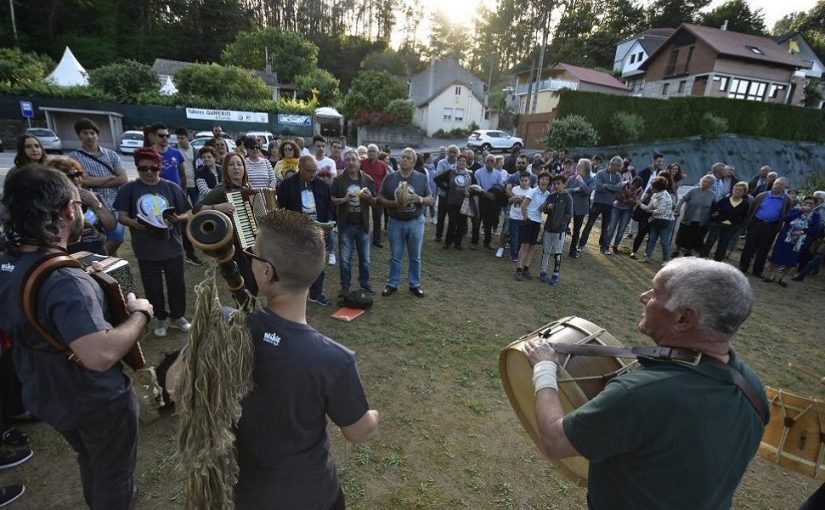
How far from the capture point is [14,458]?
3.06m

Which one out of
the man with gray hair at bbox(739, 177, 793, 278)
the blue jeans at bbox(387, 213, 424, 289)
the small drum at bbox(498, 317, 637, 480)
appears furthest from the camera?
the man with gray hair at bbox(739, 177, 793, 278)

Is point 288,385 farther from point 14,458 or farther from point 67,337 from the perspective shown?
point 14,458

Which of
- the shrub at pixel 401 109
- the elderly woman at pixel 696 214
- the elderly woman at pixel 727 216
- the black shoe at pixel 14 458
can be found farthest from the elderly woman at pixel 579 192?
the shrub at pixel 401 109

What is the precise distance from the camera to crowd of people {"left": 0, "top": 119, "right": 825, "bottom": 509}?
1.53 m

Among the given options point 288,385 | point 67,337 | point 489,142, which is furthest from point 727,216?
point 489,142

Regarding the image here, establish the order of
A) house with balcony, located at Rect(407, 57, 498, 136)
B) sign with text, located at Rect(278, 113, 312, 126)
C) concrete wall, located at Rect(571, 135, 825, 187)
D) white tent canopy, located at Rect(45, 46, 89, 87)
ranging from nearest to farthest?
white tent canopy, located at Rect(45, 46, 89, 87) < concrete wall, located at Rect(571, 135, 825, 187) < sign with text, located at Rect(278, 113, 312, 126) < house with balcony, located at Rect(407, 57, 498, 136)

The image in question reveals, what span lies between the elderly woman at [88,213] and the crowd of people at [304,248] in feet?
0.05

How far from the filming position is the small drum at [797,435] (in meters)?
2.30

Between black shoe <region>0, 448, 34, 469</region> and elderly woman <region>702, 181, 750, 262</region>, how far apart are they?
1180 centimetres

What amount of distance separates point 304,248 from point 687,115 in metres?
34.3

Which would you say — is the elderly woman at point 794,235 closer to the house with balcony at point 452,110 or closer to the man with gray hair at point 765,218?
the man with gray hair at point 765,218

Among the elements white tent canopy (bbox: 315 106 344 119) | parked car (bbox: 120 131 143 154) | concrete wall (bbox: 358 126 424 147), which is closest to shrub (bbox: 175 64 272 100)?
white tent canopy (bbox: 315 106 344 119)

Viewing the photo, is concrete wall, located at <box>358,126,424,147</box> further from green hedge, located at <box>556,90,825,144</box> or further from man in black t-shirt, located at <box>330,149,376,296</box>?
man in black t-shirt, located at <box>330,149,376,296</box>

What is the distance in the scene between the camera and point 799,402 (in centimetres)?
237
